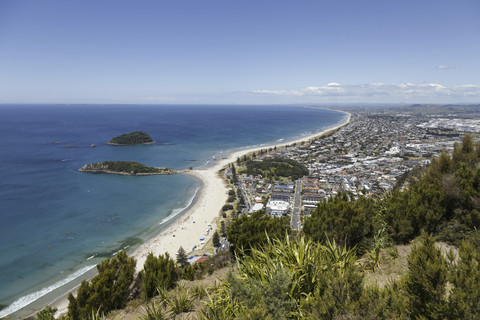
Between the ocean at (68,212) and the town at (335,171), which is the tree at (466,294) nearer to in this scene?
the town at (335,171)

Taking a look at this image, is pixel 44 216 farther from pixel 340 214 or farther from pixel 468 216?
pixel 468 216

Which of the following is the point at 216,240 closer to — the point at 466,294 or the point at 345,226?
the point at 345,226

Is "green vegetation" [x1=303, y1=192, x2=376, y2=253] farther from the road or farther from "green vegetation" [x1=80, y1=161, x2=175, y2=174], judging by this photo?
"green vegetation" [x1=80, y1=161, x2=175, y2=174]

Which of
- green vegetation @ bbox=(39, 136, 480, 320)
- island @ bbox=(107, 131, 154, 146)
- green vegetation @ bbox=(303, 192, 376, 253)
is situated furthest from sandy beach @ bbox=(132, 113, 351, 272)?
island @ bbox=(107, 131, 154, 146)

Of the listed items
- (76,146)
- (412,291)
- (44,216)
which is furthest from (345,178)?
(76,146)

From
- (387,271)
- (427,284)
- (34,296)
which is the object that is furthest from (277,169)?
(427,284)

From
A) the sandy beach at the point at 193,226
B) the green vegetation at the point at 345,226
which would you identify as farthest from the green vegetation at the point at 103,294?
the sandy beach at the point at 193,226
